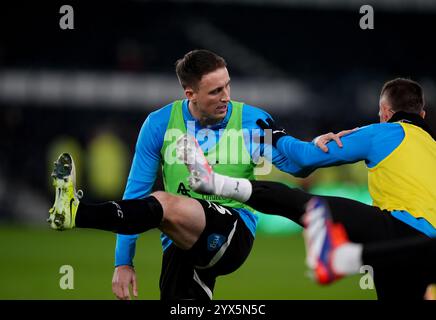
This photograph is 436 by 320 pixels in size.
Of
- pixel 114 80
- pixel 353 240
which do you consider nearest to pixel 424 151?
pixel 353 240

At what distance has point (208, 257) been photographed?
5512mm

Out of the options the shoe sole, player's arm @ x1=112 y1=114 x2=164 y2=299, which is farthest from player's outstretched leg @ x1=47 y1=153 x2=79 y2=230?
player's arm @ x1=112 y1=114 x2=164 y2=299

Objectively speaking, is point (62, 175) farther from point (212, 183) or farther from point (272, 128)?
point (272, 128)

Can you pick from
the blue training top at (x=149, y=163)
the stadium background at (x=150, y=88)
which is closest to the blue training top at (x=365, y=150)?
the blue training top at (x=149, y=163)

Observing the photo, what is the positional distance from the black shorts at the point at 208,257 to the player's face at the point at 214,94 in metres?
0.69

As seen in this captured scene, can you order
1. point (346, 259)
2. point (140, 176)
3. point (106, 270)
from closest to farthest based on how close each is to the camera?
point (346, 259)
point (140, 176)
point (106, 270)

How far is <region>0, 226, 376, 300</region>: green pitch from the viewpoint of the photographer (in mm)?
8859

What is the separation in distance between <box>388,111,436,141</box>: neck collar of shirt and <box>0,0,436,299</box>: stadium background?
13.4 feet

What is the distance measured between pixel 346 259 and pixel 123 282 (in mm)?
Result: 1873

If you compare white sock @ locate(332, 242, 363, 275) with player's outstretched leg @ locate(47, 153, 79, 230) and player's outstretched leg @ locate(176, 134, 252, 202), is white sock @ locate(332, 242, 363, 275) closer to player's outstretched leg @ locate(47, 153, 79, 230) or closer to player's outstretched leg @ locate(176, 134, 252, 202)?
player's outstretched leg @ locate(176, 134, 252, 202)

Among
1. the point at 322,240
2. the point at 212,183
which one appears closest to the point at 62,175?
the point at 212,183

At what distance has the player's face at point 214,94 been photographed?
5832 mm

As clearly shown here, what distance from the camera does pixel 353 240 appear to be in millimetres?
4895

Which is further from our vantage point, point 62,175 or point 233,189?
point 62,175
